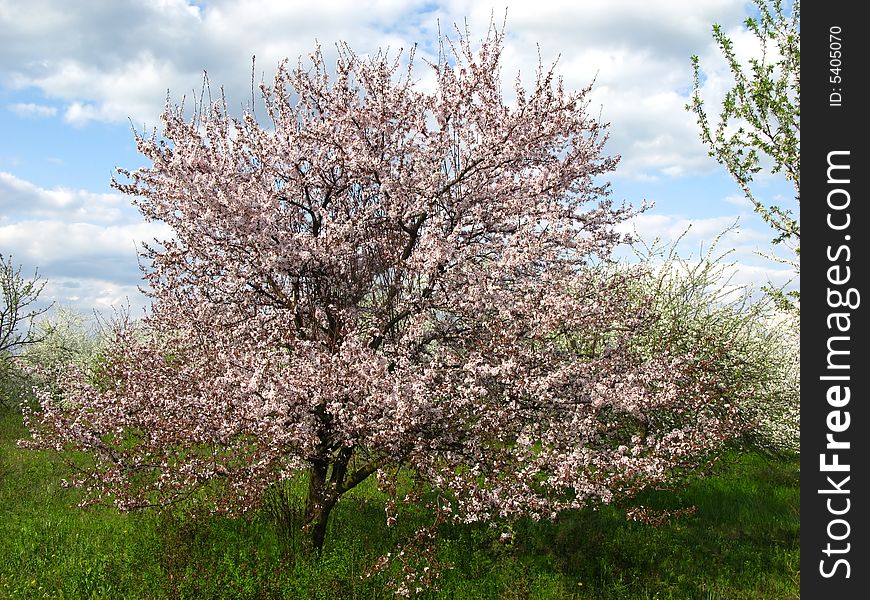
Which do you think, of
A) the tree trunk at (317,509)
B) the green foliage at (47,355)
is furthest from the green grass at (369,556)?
the green foliage at (47,355)

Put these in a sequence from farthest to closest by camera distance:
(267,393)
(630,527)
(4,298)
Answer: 1. (4,298)
2. (630,527)
3. (267,393)

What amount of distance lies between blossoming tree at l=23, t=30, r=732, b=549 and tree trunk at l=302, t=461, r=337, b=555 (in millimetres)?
45

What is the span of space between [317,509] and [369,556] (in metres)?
1.02

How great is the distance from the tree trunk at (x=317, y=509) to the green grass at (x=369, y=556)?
28 centimetres

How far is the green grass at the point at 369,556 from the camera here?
310 inches

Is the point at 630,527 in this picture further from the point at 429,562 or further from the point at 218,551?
the point at 218,551

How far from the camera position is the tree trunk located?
28.4ft

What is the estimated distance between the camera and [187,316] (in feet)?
30.2
